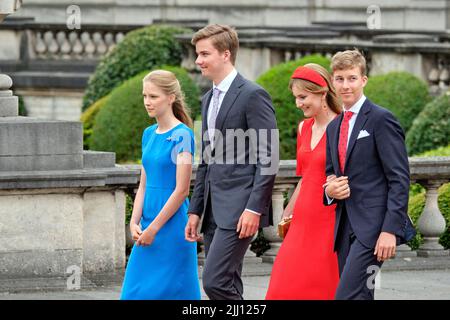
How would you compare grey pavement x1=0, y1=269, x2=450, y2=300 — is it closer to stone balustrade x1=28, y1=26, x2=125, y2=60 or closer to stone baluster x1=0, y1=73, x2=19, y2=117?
stone baluster x1=0, y1=73, x2=19, y2=117

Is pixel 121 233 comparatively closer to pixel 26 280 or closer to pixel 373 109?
pixel 26 280

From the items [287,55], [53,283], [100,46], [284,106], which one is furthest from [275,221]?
[100,46]

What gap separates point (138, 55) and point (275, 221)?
45.2 feet

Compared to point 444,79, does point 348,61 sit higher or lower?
higher

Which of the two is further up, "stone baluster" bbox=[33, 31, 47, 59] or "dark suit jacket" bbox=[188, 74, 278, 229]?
"stone baluster" bbox=[33, 31, 47, 59]

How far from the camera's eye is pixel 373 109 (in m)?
8.98

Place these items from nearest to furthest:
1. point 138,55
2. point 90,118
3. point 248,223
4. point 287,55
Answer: point 248,223 → point 90,118 → point 287,55 → point 138,55

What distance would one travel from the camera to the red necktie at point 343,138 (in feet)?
29.7

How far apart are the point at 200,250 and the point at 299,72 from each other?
11.1 ft

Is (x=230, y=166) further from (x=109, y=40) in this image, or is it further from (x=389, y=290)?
(x=109, y=40)

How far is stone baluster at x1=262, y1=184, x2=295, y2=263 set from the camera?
1234 centimetres

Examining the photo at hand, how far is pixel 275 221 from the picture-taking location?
1231 cm

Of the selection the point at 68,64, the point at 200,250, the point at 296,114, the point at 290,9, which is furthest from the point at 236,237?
the point at 290,9

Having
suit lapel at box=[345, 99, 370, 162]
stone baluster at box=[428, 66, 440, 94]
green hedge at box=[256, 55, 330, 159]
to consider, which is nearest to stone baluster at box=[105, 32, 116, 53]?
green hedge at box=[256, 55, 330, 159]
